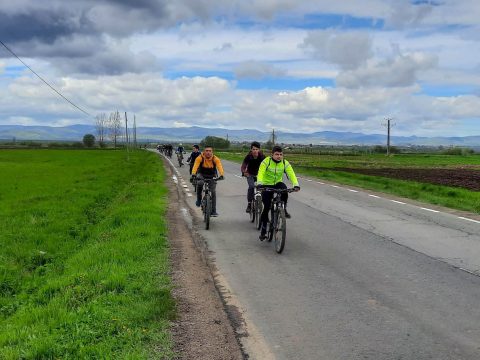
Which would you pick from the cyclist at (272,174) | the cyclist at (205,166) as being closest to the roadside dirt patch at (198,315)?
the cyclist at (272,174)

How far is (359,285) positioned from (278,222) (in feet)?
9.35

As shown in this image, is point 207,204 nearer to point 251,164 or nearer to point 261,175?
point 251,164

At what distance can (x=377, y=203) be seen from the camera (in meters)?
17.3

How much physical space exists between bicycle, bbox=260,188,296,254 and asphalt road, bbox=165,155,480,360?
0.82 feet

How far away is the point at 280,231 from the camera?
9.31 m

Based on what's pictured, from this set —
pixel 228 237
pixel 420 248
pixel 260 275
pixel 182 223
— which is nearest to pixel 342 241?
pixel 420 248

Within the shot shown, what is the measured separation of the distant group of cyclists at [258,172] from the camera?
33.0 ft

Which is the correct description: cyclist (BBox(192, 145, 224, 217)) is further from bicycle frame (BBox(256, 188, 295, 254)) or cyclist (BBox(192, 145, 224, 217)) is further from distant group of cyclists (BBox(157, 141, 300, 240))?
bicycle frame (BBox(256, 188, 295, 254))

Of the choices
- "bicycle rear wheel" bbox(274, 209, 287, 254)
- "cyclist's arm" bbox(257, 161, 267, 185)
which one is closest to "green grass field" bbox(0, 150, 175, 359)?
"bicycle rear wheel" bbox(274, 209, 287, 254)

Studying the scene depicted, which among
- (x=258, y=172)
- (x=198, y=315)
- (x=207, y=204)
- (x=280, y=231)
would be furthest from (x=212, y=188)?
(x=198, y=315)

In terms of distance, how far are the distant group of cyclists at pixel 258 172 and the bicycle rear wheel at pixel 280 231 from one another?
177mm

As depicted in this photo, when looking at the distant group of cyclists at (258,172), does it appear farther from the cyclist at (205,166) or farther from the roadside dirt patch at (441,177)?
the roadside dirt patch at (441,177)

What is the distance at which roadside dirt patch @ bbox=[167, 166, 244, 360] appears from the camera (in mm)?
4738

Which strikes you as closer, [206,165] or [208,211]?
[208,211]
